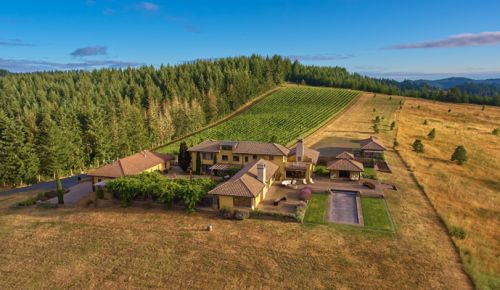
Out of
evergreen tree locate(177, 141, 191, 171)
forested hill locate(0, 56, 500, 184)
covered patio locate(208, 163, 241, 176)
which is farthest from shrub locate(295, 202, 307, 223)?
forested hill locate(0, 56, 500, 184)

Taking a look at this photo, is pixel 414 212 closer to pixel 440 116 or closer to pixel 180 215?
pixel 180 215

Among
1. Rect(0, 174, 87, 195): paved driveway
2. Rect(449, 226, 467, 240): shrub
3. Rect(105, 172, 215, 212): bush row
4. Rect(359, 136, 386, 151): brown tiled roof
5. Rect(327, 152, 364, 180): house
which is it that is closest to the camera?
Rect(449, 226, 467, 240): shrub

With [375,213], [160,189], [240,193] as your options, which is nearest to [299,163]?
[375,213]

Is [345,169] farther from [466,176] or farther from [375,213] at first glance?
[466,176]

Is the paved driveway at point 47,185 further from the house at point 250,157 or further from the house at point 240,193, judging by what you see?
the house at point 240,193

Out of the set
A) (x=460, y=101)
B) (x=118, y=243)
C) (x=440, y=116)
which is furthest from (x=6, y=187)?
(x=460, y=101)

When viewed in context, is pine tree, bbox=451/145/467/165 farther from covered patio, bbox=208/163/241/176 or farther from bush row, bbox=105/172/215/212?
bush row, bbox=105/172/215/212
